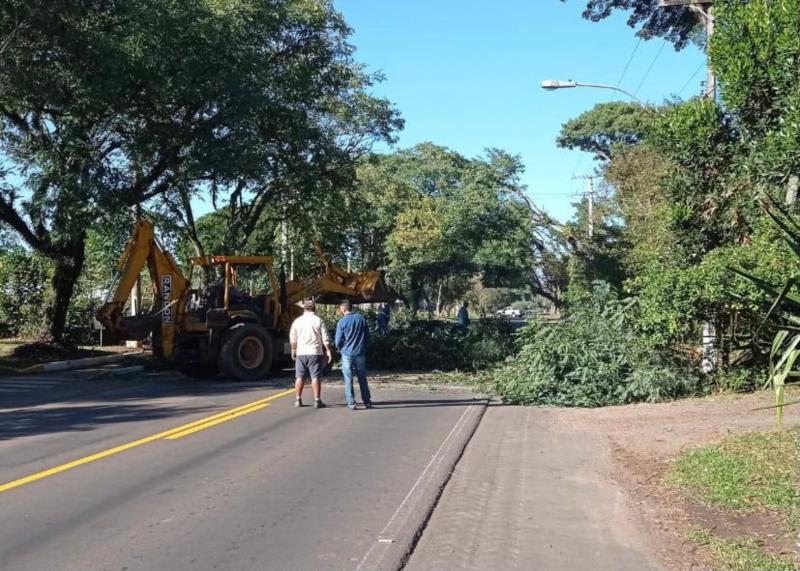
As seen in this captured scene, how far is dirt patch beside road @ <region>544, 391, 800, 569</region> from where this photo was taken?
573 centimetres

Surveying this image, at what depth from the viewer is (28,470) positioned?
810 centimetres

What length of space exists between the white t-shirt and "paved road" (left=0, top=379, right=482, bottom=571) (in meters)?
1.04

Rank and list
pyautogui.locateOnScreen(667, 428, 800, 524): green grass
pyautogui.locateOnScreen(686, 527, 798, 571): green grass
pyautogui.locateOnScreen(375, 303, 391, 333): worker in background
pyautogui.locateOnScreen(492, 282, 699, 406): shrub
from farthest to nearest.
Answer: pyautogui.locateOnScreen(375, 303, 391, 333): worker in background, pyautogui.locateOnScreen(492, 282, 699, 406): shrub, pyautogui.locateOnScreen(667, 428, 800, 524): green grass, pyautogui.locateOnScreen(686, 527, 798, 571): green grass

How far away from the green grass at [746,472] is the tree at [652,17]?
58.2ft

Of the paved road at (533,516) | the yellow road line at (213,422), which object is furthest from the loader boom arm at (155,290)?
the paved road at (533,516)

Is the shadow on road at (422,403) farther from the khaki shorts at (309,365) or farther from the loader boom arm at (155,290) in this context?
the loader boom arm at (155,290)

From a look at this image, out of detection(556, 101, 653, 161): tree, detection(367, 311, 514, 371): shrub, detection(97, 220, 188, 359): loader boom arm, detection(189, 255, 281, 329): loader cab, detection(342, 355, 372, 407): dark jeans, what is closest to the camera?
detection(342, 355, 372, 407): dark jeans

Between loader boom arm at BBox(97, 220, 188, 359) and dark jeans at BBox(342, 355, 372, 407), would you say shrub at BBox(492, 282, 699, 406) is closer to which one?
dark jeans at BBox(342, 355, 372, 407)

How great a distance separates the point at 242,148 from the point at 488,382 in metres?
7.96

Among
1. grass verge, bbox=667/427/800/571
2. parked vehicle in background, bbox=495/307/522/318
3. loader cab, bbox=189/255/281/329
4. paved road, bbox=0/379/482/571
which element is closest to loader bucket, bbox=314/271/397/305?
loader cab, bbox=189/255/281/329

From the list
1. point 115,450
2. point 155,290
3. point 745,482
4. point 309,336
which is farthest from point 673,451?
point 155,290

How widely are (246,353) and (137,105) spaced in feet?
22.5

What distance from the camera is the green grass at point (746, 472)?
6578 millimetres

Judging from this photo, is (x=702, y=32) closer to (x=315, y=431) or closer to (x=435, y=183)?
(x=315, y=431)
